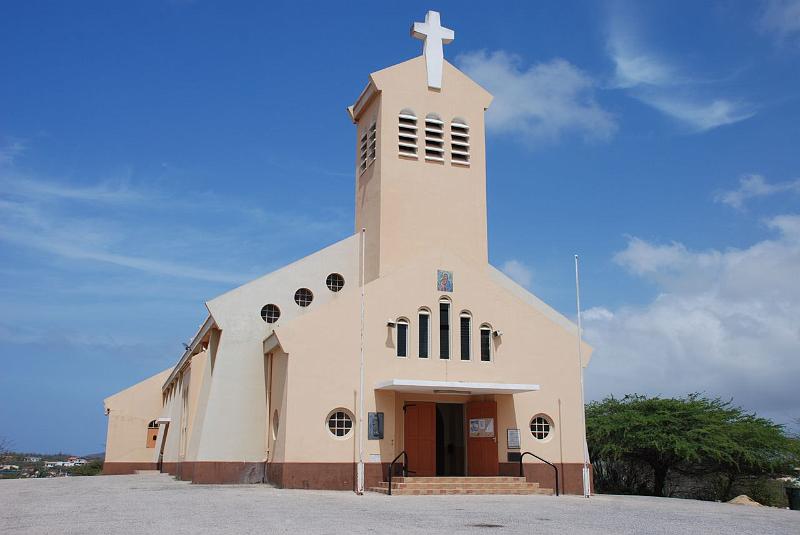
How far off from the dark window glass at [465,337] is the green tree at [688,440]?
9809 millimetres

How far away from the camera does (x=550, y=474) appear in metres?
23.7

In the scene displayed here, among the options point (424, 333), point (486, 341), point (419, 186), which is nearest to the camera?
point (424, 333)

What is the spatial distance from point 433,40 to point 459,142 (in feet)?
13.2

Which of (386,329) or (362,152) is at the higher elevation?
(362,152)

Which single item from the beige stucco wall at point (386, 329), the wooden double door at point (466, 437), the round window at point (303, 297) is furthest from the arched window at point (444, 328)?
the round window at point (303, 297)

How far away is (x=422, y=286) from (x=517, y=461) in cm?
604

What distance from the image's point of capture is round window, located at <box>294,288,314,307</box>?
2650cm

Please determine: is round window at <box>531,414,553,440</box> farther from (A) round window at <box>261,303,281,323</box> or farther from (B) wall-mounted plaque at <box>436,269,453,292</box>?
(A) round window at <box>261,303,281,323</box>

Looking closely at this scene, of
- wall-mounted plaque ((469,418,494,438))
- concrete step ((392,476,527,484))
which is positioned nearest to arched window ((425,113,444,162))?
wall-mounted plaque ((469,418,494,438))

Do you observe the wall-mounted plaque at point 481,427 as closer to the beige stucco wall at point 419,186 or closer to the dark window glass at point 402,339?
the dark window glass at point 402,339

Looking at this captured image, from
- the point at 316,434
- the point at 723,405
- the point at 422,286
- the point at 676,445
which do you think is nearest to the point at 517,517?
the point at 316,434

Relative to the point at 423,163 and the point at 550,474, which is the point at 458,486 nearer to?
the point at 550,474

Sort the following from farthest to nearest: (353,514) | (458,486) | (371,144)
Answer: (371,144) < (458,486) < (353,514)

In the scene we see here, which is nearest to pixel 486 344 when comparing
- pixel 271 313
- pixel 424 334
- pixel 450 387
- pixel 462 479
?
pixel 424 334
